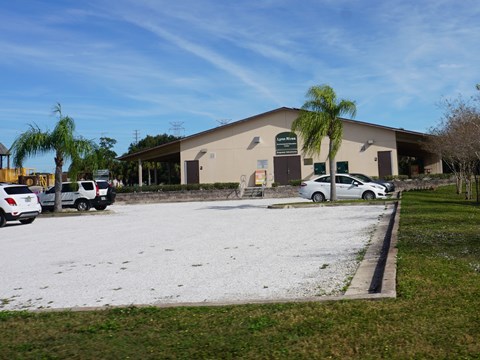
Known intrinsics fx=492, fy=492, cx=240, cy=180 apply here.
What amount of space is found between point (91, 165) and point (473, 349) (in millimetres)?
25179

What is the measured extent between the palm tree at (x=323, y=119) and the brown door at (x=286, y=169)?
16411mm

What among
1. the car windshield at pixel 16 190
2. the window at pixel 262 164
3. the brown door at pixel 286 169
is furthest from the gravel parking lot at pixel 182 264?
the window at pixel 262 164

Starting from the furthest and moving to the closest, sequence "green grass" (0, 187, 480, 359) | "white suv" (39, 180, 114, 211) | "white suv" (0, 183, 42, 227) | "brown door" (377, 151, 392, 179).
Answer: "brown door" (377, 151, 392, 179) → "white suv" (39, 180, 114, 211) → "white suv" (0, 183, 42, 227) → "green grass" (0, 187, 480, 359)

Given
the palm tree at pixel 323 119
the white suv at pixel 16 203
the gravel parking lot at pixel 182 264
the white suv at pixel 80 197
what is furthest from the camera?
the white suv at pixel 80 197

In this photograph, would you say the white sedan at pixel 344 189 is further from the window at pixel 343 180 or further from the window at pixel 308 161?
the window at pixel 308 161

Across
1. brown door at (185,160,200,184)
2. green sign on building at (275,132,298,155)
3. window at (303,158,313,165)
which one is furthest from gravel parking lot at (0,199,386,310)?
brown door at (185,160,200,184)

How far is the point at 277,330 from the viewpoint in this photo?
4.38 meters

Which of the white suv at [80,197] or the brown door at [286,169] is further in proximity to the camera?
the brown door at [286,169]

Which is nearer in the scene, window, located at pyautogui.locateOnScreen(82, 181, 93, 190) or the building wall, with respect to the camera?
window, located at pyautogui.locateOnScreen(82, 181, 93, 190)

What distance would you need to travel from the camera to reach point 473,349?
3.74 metres

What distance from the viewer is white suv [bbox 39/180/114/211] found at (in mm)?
27484

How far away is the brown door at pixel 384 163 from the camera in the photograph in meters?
38.1

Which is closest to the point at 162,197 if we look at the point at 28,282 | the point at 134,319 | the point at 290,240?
the point at 290,240

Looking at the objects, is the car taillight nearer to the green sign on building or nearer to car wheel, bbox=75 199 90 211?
car wheel, bbox=75 199 90 211
